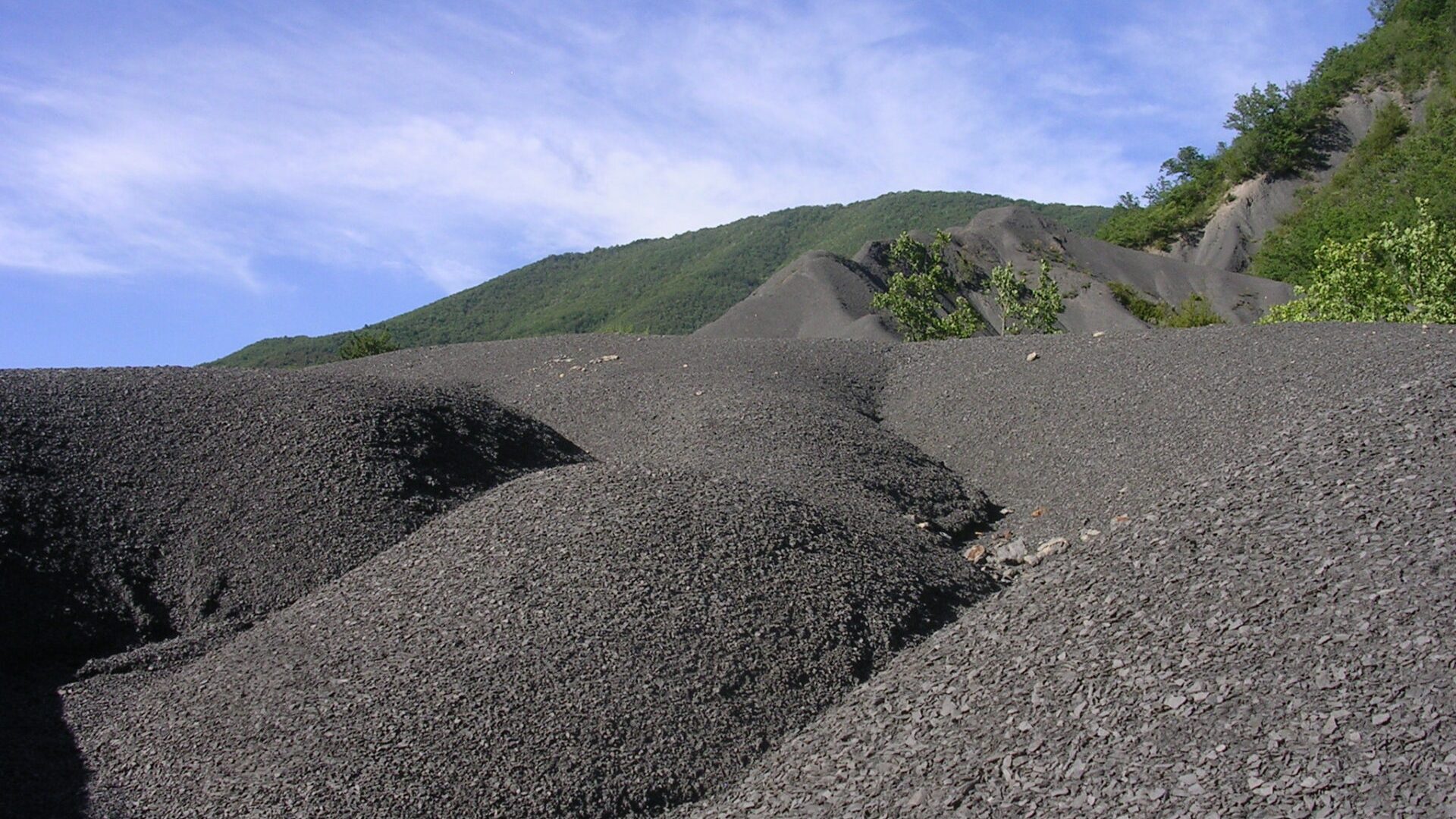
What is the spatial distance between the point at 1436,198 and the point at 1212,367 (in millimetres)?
33773

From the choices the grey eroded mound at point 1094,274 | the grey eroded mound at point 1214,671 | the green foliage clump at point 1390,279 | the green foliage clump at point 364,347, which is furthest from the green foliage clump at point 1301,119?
the grey eroded mound at point 1214,671

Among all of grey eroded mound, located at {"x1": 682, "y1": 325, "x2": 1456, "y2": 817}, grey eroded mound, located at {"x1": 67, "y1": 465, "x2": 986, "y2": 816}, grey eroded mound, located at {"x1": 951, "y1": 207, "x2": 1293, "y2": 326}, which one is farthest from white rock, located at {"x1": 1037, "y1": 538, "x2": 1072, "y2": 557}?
grey eroded mound, located at {"x1": 951, "y1": 207, "x2": 1293, "y2": 326}

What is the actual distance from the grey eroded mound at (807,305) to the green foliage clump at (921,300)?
3.59 meters

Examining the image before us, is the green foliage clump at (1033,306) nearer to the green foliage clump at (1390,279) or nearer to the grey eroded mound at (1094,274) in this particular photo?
the grey eroded mound at (1094,274)

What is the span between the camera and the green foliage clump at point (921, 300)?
104ft

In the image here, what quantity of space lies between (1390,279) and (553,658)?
65.8 feet

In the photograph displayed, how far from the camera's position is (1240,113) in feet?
Answer: 209

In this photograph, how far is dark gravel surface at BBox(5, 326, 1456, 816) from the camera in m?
5.04

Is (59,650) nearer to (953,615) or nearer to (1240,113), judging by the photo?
(953,615)

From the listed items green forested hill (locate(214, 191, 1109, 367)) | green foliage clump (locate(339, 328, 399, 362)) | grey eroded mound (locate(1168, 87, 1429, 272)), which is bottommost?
green foliage clump (locate(339, 328, 399, 362))

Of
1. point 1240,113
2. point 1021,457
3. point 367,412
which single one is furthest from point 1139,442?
point 1240,113

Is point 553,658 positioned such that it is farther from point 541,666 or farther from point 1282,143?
point 1282,143

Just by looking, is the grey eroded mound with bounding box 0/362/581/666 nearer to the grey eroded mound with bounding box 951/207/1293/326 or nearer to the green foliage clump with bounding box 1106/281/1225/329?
the green foliage clump with bounding box 1106/281/1225/329

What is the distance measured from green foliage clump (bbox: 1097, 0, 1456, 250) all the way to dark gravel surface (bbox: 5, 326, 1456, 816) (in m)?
54.2
